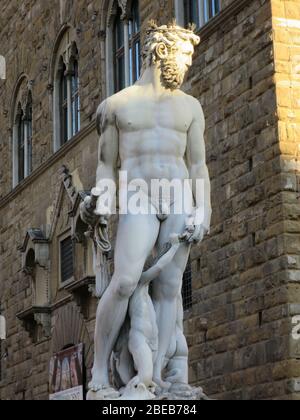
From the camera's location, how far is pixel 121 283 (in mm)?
7312

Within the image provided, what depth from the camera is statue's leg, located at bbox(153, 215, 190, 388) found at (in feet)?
24.5

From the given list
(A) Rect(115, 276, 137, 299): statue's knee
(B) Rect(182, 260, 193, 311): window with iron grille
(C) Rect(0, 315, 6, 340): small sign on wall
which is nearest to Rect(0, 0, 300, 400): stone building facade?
(B) Rect(182, 260, 193, 311): window with iron grille

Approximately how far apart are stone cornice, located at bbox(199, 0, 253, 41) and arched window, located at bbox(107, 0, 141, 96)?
3.13 m

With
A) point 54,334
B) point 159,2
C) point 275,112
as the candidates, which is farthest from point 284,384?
point 54,334

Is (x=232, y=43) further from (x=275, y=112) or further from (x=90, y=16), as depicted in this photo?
(x=90, y=16)

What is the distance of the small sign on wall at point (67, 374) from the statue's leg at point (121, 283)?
32.7 ft

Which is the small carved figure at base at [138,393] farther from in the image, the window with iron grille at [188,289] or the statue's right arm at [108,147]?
the window with iron grille at [188,289]

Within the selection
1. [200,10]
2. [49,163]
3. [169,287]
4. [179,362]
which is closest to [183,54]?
[169,287]

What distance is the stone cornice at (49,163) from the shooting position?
59.0 ft

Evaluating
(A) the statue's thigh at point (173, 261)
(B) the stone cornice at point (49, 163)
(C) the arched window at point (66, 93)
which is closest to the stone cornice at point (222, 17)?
(B) the stone cornice at point (49, 163)

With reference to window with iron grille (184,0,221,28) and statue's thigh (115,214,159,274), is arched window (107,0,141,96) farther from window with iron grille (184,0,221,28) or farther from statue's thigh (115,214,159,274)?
statue's thigh (115,214,159,274)

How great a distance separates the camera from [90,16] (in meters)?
18.5

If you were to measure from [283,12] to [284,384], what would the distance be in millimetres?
4443

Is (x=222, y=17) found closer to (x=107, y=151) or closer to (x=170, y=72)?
(x=170, y=72)
